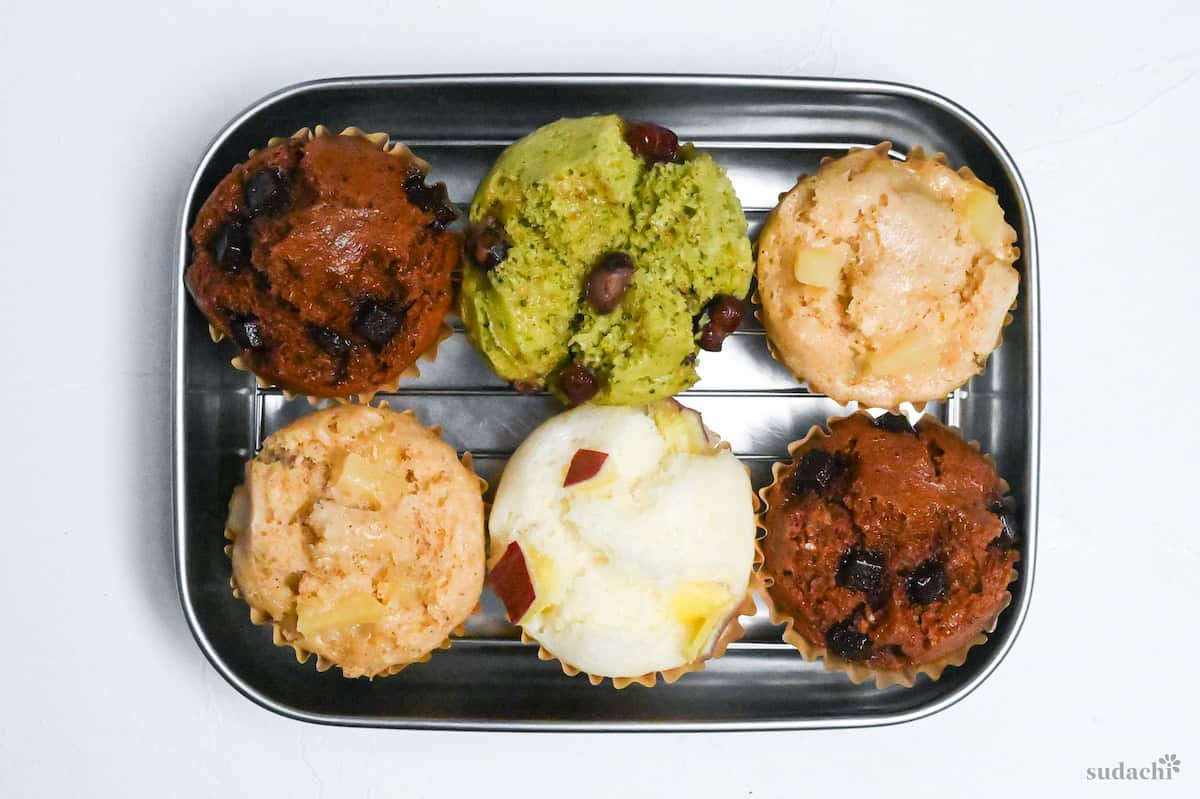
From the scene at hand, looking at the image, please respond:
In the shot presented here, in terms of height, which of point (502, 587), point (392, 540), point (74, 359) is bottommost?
point (502, 587)

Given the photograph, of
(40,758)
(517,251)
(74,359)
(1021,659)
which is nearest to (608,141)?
(517,251)

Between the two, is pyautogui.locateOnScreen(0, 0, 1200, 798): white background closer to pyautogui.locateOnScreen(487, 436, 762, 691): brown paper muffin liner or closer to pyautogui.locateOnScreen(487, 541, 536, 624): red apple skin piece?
pyautogui.locateOnScreen(487, 436, 762, 691): brown paper muffin liner

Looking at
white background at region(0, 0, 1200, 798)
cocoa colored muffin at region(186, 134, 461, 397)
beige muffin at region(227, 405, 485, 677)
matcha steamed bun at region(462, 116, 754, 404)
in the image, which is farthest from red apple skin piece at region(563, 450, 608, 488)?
white background at region(0, 0, 1200, 798)

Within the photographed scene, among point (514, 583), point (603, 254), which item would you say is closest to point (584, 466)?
point (514, 583)

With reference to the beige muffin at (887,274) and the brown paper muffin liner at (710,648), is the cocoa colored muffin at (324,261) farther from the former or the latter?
the beige muffin at (887,274)

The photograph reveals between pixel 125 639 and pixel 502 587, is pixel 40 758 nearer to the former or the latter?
pixel 125 639

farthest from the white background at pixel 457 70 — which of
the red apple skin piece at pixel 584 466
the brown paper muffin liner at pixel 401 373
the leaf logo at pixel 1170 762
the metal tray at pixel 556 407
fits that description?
the red apple skin piece at pixel 584 466
